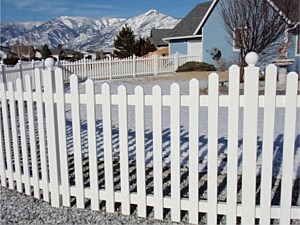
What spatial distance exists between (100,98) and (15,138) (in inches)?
53.1

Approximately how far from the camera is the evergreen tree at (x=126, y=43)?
38281 millimetres

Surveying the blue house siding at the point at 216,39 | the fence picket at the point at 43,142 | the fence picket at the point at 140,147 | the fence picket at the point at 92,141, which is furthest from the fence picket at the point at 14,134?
the blue house siding at the point at 216,39

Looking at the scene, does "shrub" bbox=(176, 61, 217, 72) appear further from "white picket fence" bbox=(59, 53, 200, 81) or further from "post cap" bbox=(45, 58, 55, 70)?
"post cap" bbox=(45, 58, 55, 70)

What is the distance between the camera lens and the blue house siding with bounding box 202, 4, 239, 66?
21312 millimetres

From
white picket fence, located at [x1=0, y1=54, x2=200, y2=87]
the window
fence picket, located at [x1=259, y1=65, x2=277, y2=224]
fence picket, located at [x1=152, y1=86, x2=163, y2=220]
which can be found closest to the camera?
fence picket, located at [x1=259, y1=65, x2=277, y2=224]

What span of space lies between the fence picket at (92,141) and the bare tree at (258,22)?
11237 millimetres

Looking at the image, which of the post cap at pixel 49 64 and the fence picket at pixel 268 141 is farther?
the post cap at pixel 49 64

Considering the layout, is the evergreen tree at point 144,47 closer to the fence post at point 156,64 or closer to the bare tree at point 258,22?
the fence post at point 156,64

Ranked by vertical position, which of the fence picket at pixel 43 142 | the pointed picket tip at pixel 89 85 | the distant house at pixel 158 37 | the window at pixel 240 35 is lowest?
the fence picket at pixel 43 142

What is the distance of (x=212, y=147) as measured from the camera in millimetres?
2822

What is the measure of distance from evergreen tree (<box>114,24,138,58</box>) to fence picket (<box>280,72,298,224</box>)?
3628 cm

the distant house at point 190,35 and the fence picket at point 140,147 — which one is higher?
the distant house at point 190,35

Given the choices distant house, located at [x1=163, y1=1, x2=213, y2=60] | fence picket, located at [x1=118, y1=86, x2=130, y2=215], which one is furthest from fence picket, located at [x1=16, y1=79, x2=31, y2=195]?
distant house, located at [x1=163, y1=1, x2=213, y2=60]

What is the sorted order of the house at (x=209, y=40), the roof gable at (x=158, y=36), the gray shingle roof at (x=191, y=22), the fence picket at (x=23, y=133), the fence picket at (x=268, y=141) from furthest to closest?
the roof gable at (x=158, y=36), the gray shingle roof at (x=191, y=22), the house at (x=209, y=40), the fence picket at (x=23, y=133), the fence picket at (x=268, y=141)
